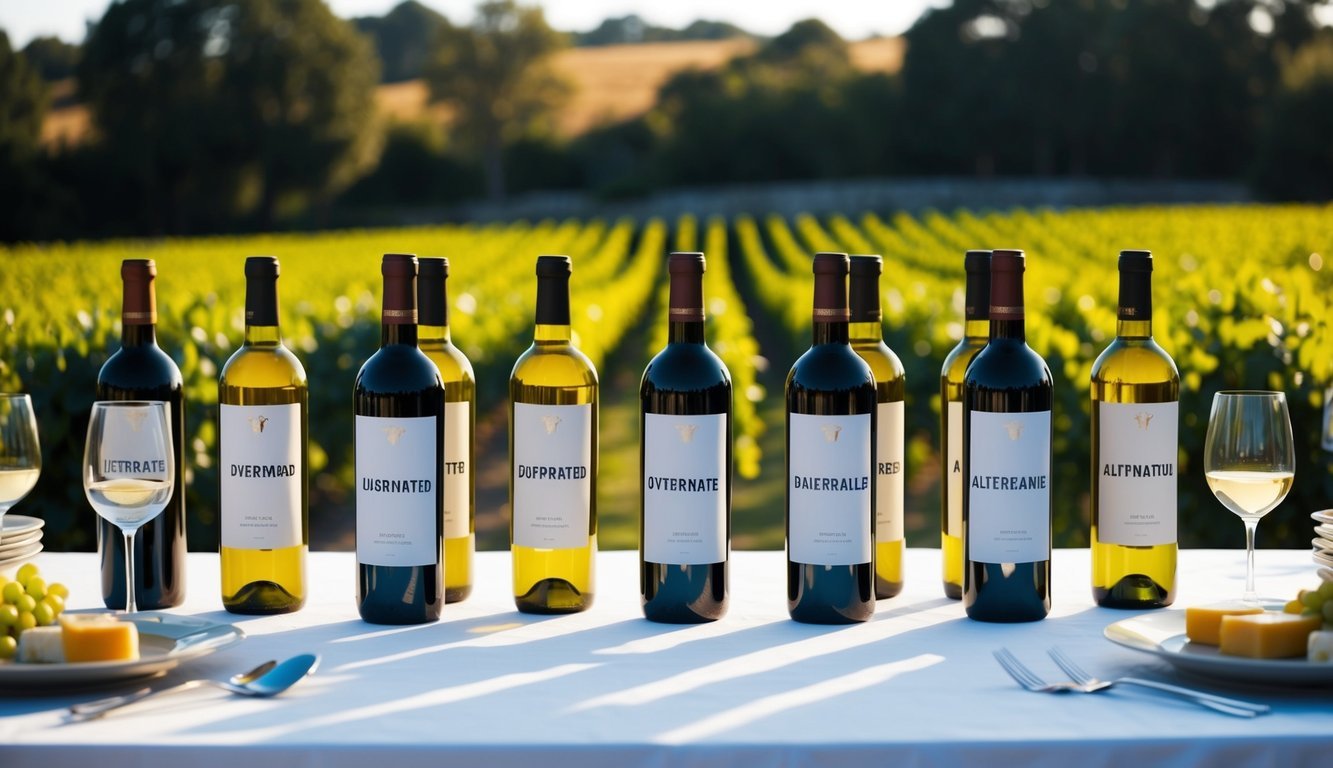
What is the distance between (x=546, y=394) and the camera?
2.19 metres

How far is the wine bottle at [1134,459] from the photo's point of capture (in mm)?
2199

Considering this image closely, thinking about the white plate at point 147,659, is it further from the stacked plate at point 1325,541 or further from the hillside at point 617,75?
the hillside at point 617,75

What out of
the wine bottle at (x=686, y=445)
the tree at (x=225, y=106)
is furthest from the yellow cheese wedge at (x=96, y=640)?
the tree at (x=225, y=106)

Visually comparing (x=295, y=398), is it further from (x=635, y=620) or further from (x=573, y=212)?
(x=573, y=212)

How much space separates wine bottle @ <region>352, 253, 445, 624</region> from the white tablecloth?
125 mm

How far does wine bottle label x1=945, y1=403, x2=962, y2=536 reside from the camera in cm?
233

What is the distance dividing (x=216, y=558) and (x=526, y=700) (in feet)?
3.78

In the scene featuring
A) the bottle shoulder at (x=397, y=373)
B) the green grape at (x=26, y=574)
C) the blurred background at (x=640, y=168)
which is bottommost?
the green grape at (x=26, y=574)

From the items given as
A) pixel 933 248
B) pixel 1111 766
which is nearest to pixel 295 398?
pixel 1111 766

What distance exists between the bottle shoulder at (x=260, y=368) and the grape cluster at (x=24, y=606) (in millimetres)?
413

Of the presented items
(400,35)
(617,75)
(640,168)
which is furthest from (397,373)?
(400,35)

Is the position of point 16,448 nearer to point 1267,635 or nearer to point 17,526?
point 17,526

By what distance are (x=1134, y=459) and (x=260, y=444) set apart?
1.36 m

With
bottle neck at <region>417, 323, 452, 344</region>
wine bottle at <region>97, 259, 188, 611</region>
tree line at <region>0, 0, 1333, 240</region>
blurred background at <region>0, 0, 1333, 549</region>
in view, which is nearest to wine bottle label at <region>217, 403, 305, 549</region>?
wine bottle at <region>97, 259, 188, 611</region>
